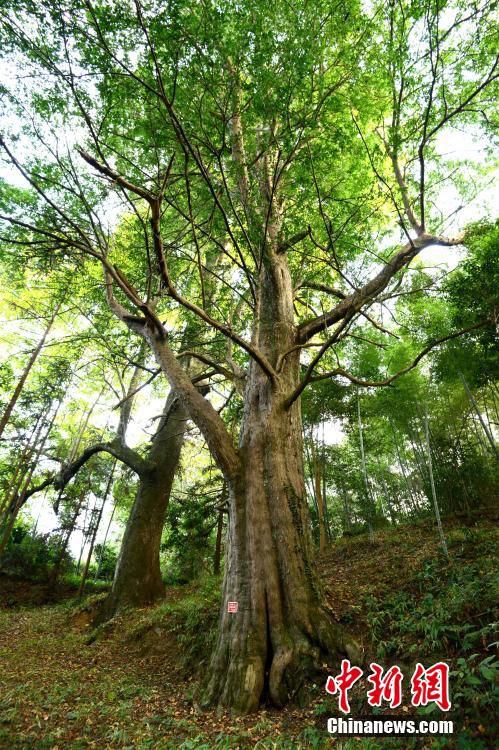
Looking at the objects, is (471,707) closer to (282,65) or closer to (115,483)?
(282,65)

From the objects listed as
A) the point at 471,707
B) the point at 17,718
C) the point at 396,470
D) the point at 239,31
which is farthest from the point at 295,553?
the point at 396,470

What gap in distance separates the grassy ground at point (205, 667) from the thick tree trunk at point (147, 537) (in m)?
0.54

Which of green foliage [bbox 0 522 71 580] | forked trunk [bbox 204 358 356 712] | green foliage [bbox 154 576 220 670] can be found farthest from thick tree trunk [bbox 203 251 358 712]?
green foliage [bbox 0 522 71 580]

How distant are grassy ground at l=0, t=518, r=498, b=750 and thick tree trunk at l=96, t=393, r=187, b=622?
0.54 m

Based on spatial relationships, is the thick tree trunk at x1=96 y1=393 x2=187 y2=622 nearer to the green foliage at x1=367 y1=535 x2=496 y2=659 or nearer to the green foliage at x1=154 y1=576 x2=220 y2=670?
the green foliage at x1=154 y1=576 x2=220 y2=670

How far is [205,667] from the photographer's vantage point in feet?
12.1

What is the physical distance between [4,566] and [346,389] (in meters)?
12.3

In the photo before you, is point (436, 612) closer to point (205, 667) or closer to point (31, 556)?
point (205, 667)

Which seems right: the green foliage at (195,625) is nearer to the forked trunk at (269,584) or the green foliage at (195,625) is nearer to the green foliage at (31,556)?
the forked trunk at (269,584)

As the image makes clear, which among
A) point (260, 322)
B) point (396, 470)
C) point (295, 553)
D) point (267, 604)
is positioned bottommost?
point (267, 604)

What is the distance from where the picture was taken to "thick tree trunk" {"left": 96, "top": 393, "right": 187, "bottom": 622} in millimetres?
6316

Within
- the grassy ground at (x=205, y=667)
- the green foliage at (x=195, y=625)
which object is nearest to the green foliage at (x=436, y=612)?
the grassy ground at (x=205, y=667)

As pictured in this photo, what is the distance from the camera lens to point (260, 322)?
508 cm

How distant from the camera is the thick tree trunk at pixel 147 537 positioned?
6.32m
